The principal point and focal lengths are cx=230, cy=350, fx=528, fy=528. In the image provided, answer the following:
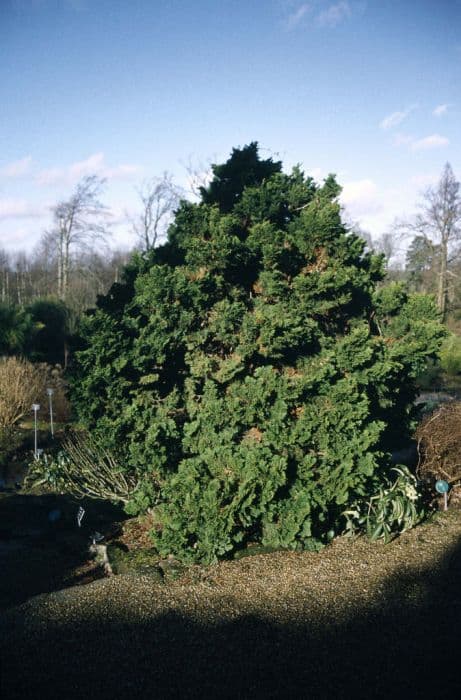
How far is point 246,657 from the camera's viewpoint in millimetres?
4383

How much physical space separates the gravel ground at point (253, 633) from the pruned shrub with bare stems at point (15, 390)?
23.8ft

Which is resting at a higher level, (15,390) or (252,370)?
(252,370)

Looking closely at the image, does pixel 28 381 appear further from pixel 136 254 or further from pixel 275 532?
pixel 275 532

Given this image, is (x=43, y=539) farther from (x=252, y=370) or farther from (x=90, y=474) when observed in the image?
(x=252, y=370)

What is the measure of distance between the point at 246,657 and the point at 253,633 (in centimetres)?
38

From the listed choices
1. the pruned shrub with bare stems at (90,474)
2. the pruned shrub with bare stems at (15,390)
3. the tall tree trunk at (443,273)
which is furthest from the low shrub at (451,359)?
the pruned shrub with bare stems at (90,474)

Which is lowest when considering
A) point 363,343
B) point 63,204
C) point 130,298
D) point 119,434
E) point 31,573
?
point 31,573

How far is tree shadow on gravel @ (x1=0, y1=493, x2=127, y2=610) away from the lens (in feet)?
19.9

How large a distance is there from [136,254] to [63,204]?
20386 mm

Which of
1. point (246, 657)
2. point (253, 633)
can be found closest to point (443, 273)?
point (253, 633)

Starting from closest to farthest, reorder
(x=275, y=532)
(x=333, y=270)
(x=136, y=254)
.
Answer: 1. (x=275, y=532)
2. (x=333, y=270)
3. (x=136, y=254)

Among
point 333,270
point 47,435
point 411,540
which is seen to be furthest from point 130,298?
point 47,435

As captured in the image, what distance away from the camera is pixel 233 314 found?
6.93m

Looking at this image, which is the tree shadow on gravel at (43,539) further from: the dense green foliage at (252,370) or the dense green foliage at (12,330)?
the dense green foliage at (12,330)
